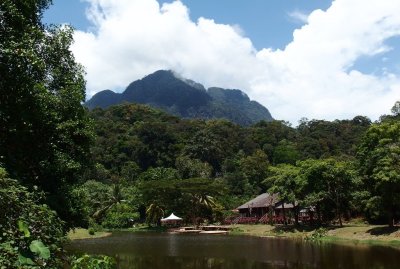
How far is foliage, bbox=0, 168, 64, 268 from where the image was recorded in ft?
17.4

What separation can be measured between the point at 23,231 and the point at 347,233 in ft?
103

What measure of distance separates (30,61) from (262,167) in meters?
68.2

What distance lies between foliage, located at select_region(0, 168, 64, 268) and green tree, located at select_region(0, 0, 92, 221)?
3551 millimetres

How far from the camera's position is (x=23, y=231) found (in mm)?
5438

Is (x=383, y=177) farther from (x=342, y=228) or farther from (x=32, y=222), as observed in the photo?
(x=32, y=222)

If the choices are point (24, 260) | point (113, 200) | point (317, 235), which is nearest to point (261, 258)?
point (317, 235)

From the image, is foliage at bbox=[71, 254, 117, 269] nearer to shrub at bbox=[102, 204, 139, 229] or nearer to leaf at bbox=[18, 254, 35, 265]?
leaf at bbox=[18, 254, 35, 265]

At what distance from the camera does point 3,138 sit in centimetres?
1163

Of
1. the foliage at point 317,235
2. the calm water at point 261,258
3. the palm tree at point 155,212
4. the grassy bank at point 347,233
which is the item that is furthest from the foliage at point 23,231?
the palm tree at point 155,212

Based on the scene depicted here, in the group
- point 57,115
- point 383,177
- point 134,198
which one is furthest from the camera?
point 134,198

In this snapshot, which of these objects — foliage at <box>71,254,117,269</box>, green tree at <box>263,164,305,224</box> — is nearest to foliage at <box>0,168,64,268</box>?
foliage at <box>71,254,117,269</box>

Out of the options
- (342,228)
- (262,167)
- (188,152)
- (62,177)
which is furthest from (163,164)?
(62,177)

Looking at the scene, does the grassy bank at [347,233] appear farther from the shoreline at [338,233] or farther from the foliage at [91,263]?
the foliage at [91,263]

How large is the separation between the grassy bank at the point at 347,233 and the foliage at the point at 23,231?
25235mm
